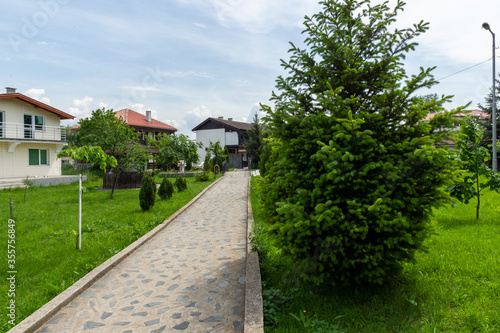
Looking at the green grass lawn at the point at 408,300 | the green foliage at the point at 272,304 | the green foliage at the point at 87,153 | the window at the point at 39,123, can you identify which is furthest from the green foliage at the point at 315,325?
the window at the point at 39,123

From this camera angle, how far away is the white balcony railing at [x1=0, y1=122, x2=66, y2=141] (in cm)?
2262

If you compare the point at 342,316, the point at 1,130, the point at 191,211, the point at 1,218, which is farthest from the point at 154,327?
the point at 1,130

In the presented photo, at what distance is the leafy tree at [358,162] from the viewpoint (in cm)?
381

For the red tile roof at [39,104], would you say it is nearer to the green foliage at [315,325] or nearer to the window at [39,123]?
the window at [39,123]

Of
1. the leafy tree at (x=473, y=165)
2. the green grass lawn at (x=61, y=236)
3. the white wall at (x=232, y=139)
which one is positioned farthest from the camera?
the white wall at (x=232, y=139)

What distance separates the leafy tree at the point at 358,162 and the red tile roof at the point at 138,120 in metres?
38.3

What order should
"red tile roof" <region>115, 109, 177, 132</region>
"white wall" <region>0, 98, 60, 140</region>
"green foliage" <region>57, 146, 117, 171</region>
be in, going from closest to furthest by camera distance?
"green foliage" <region>57, 146, 117, 171</region> → "white wall" <region>0, 98, 60, 140</region> → "red tile roof" <region>115, 109, 177, 132</region>

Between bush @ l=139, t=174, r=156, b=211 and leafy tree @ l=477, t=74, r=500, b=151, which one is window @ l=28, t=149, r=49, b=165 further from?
leafy tree @ l=477, t=74, r=500, b=151

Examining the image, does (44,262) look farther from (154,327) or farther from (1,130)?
(1,130)

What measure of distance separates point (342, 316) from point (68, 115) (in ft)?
94.1

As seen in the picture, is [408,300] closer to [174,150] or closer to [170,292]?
[170,292]

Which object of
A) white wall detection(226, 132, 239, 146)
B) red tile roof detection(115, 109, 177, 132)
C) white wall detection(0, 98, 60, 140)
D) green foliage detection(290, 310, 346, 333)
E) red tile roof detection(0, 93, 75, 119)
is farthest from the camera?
white wall detection(226, 132, 239, 146)

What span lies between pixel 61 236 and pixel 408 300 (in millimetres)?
8113

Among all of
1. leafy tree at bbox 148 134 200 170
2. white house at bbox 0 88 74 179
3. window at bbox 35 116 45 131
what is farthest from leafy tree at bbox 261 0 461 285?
leafy tree at bbox 148 134 200 170
